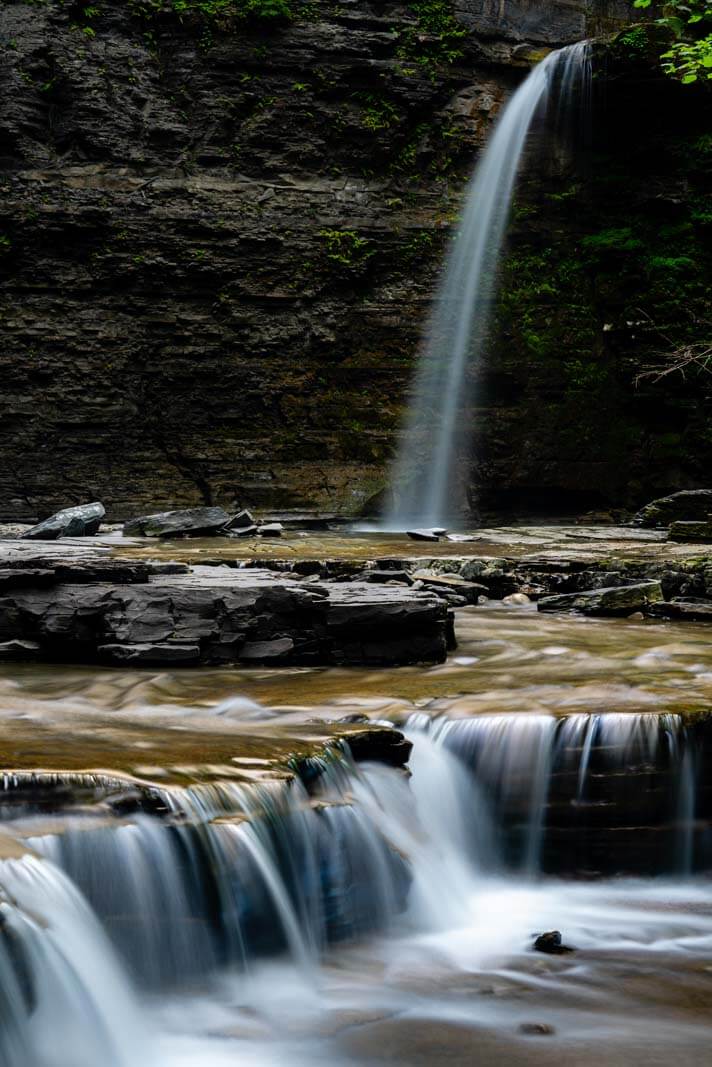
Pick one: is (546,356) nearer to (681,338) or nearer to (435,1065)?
(681,338)

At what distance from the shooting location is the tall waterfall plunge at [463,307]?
18328mm

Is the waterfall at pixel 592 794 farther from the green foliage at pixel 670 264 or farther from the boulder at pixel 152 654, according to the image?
the green foliage at pixel 670 264

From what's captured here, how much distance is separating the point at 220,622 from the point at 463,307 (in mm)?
13426

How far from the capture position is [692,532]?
12578 millimetres

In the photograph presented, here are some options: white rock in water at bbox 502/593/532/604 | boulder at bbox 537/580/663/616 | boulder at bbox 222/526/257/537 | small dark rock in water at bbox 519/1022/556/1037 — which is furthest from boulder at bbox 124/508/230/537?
small dark rock in water at bbox 519/1022/556/1037

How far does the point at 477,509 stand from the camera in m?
18.4

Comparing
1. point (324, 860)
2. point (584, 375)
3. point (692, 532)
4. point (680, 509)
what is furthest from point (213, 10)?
point (324, 860)

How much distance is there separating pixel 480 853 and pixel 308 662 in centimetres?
202

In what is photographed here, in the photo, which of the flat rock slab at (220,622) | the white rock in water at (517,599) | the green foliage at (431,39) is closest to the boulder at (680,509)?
the white rock in water at (517,599)

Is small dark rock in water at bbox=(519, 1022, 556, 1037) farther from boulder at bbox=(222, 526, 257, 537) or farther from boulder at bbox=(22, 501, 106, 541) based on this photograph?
boulder at bbox=(222, 526, 257, 537)

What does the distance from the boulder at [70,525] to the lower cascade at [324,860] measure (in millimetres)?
8636

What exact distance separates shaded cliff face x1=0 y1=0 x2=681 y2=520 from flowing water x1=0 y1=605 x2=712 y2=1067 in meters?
12.3

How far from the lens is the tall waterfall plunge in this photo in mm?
18328

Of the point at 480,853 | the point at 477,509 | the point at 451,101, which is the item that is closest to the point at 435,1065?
the point at 480,853
